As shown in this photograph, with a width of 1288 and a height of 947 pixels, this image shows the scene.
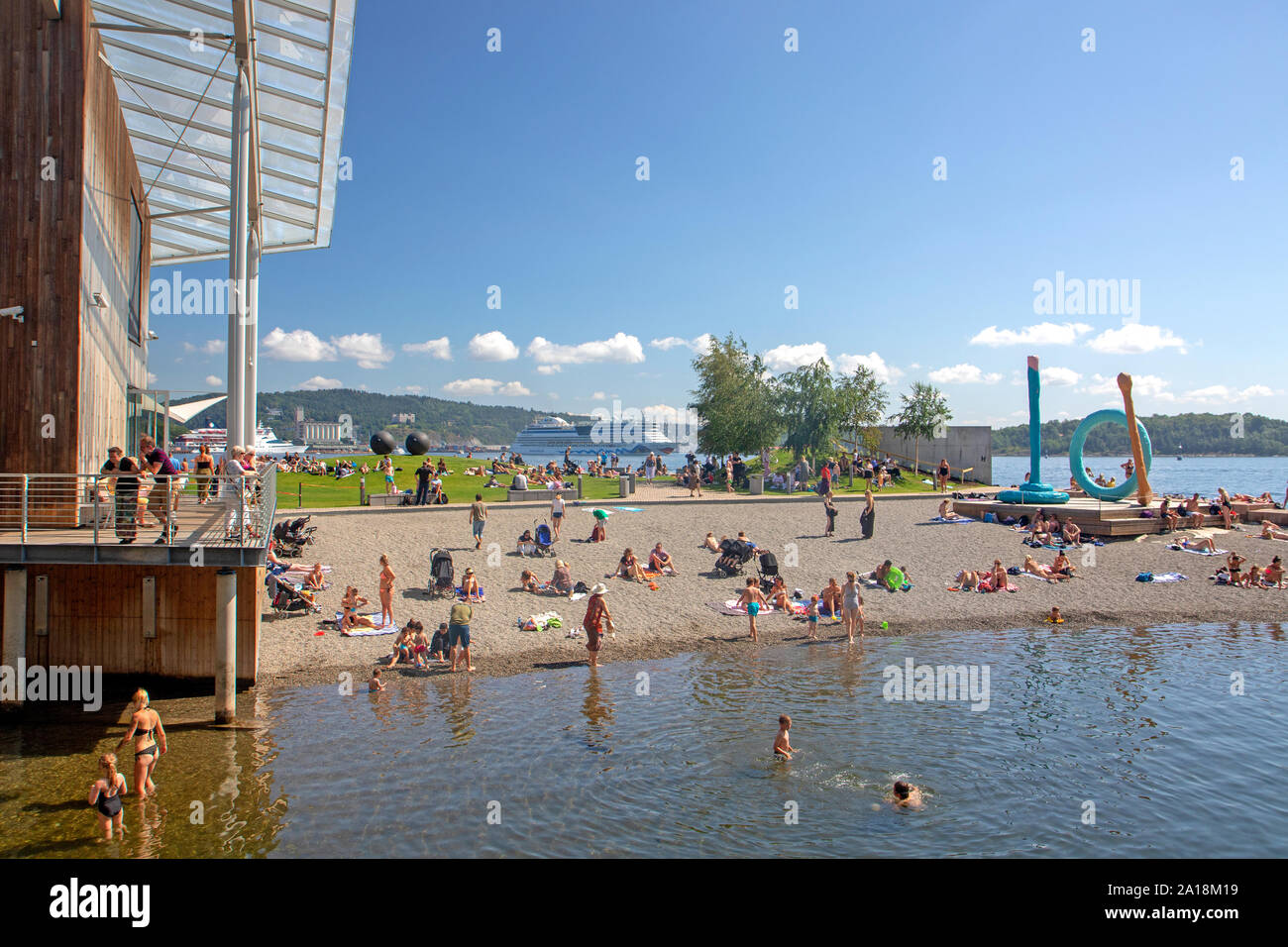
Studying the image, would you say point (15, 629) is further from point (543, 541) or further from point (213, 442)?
point (213, 442)

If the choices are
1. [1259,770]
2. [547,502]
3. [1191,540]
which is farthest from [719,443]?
[1259,770]

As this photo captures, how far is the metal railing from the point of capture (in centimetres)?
1138

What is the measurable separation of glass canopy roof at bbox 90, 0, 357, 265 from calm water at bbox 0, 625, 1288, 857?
1286 cm

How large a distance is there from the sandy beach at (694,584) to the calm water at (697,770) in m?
1.78

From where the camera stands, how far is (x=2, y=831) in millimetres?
8992

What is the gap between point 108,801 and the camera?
9.04 metres

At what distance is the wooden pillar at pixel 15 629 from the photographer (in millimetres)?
12039

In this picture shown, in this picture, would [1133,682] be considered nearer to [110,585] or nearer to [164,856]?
[164,856]

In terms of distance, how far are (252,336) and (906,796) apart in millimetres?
20930

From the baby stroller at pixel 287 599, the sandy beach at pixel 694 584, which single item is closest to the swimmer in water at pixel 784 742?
the sandy beach at pixel 694 584

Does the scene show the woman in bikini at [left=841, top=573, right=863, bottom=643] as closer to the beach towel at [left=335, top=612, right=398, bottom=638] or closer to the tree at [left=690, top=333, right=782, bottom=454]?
the beach towel at [left=335, top=612, right=398, bottom=638]

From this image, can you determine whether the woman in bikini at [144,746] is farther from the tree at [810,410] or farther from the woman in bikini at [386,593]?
the tree at [810,410]
